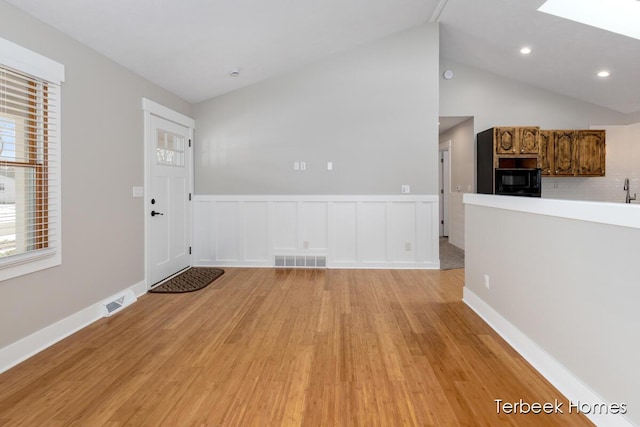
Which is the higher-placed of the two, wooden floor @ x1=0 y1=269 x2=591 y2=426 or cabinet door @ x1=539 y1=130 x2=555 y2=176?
cabinet door @ x1=539 y1=130 x2=555 y2=176

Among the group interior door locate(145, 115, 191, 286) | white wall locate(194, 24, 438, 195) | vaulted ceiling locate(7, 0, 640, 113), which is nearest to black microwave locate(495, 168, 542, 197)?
white wall locate(194, 24, 438, 195)

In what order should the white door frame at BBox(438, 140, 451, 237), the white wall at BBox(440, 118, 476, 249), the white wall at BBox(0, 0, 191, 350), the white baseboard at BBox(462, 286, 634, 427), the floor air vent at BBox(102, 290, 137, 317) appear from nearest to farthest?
the white baseboard at BBox(462, 286, 634, 427)
the white wall at BBox(0, 0, 191, 350)
the floor air vent at BBox(102, 290, 137, 317)
the white wall at BBox(440, 118, 476, 249)
the white door frame at BBox(438, 140, 451, 237)

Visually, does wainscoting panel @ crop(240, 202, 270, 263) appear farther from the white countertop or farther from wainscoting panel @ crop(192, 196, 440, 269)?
the white countertop

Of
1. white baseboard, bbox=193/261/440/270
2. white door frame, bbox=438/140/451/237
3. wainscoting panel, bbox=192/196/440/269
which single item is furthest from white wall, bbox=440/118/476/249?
white baseboard, bbox=193/261/440/270

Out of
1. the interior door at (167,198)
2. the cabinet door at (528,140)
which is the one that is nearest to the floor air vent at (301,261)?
the interior door at (167,198)

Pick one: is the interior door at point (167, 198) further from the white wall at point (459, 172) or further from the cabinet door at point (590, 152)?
the cabinet door at point (590, 152)

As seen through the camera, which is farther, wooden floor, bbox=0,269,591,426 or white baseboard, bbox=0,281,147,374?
white baseboard, bbox=0,281,147,374

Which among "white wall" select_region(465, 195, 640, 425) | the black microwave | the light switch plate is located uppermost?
the black microwave

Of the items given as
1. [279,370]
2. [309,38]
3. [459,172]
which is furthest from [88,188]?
[459,172]

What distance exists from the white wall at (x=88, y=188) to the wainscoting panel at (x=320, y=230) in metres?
1.46

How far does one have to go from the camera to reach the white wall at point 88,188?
2.45 metres

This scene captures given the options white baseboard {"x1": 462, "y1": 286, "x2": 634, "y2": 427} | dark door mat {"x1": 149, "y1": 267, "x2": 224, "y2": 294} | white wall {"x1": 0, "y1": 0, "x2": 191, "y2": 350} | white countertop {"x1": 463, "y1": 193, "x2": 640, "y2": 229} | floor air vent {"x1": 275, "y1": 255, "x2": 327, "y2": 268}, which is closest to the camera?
white countertop {"x1": 463, "y1": 193, "x2": 640, "y2": 229}

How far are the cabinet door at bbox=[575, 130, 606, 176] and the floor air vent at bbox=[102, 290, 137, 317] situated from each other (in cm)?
665

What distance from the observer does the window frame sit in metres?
2.38
